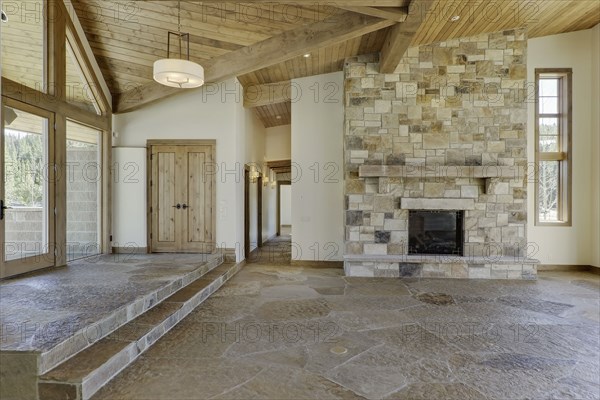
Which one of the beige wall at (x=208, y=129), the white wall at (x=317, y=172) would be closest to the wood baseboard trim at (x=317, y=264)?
the white wall at (x=317, y=172)

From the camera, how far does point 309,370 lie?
8.18 feet

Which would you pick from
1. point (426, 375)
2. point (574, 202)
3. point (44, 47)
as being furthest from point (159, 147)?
point (574, 202)

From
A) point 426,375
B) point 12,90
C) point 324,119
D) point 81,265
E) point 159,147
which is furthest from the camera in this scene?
point 324,119

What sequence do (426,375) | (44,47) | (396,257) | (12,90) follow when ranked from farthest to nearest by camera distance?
(396,257) → (44,47) → (12,90) → (426,375)

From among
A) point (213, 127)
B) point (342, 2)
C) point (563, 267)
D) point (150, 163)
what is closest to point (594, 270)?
point (563, 267)

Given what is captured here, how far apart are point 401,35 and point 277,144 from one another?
594cm

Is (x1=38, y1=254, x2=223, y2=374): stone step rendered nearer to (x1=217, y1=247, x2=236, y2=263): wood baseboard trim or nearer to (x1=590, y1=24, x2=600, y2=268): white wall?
(x1=217, y1=247, x2=236, y2=263): wood baseboard trim

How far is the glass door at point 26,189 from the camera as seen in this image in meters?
3.98

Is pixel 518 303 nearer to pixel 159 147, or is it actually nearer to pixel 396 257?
pixel 396 257

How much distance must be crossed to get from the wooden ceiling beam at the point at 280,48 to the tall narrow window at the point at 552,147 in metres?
4.04

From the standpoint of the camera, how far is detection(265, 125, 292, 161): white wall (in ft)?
32.1

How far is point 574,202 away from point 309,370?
634 cm

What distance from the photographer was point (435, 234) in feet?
19.2

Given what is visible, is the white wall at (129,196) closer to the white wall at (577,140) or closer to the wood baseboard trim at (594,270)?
the white wall at (577,140)
